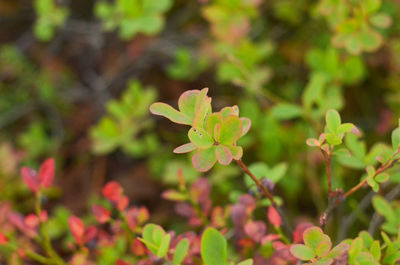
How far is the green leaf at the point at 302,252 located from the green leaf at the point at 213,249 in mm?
119

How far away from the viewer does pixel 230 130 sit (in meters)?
0.73

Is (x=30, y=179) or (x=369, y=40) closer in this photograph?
(x=30, y=179)

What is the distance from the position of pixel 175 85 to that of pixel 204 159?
4.33 feet

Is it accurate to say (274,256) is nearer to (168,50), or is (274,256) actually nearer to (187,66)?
(187,66)

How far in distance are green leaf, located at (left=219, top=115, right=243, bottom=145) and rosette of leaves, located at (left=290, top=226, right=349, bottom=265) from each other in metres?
0.20

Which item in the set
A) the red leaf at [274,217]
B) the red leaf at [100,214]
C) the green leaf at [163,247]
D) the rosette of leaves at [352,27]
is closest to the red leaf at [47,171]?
A: the red leaf at [100,214]

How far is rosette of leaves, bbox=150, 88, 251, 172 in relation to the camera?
713 mm

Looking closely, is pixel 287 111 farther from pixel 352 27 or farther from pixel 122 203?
pixel 122 203

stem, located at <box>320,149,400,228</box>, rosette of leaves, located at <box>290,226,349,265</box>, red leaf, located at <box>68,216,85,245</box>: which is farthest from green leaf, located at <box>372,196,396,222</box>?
red leaf, located at <box>68,216,85,245</box>

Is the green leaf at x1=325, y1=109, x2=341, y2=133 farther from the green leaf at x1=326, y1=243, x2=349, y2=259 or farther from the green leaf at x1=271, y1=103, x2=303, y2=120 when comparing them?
the green leaf at x1=271, y1=103, x2=303, y2=120

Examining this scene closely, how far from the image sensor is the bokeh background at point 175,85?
149cm

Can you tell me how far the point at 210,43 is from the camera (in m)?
1.77

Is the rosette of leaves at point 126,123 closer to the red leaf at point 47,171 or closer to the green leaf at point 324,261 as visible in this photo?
the red leaf at point 47,171

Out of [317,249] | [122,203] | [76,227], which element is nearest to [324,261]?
[317,249]
